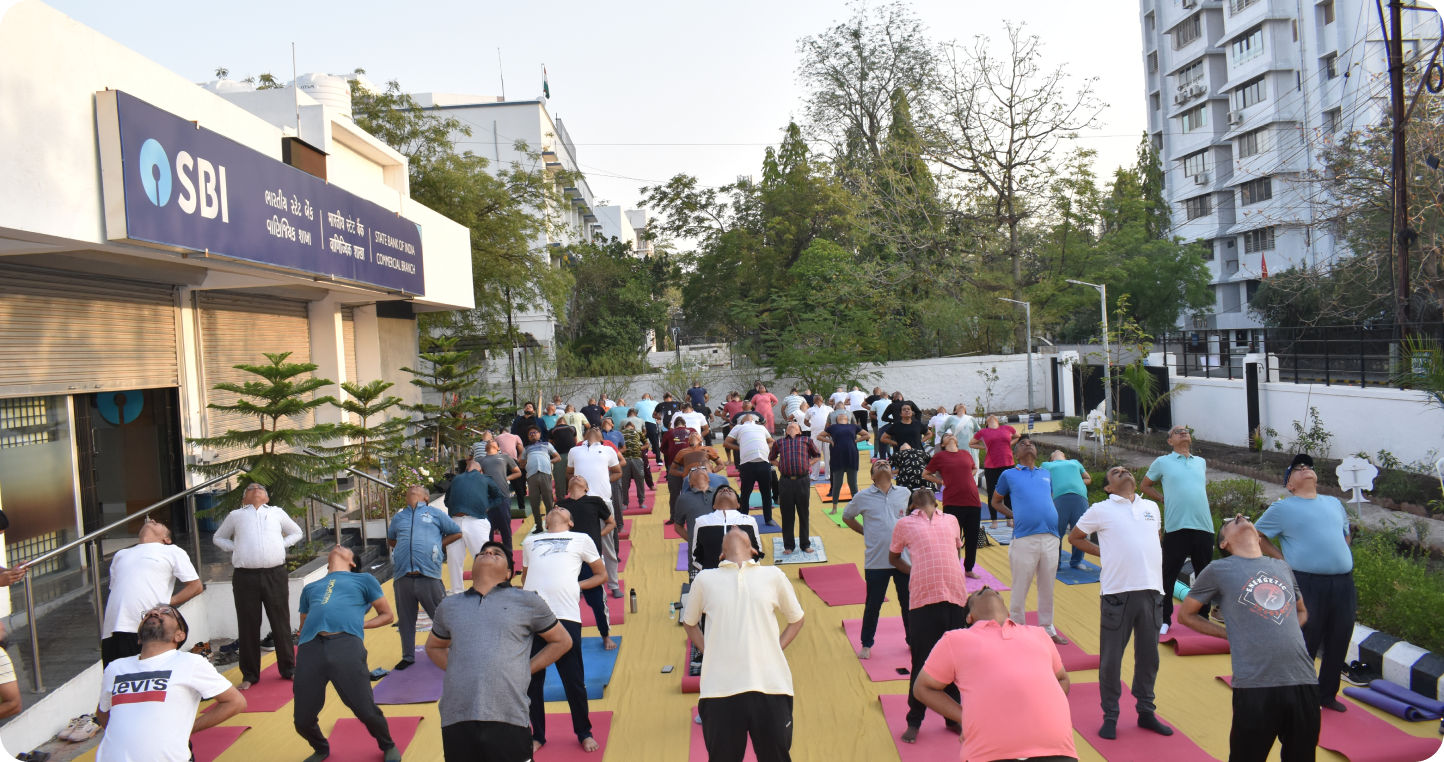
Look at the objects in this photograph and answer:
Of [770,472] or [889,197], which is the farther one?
[889,197]

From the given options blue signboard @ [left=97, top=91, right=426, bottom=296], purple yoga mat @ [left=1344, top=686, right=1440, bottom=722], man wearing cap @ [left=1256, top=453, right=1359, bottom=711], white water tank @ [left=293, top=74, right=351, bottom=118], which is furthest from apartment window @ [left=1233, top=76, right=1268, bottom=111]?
man wearing cap @ [left=1256, top=453, right=1359, bottom=711]

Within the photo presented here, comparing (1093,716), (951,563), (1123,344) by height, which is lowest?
(1093,716)

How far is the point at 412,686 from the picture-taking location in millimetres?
8008

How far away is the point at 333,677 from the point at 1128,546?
18.0ft

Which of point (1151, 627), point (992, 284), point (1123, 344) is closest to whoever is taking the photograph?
point (1151, 627)

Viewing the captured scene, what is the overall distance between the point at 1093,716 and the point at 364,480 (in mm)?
10236

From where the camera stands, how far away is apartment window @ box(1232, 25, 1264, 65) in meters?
47.4

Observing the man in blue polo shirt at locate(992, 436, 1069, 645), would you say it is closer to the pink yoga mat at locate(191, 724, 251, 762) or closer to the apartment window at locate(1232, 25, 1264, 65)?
the pink yoga mat at locate(191, 724, 251, 762)

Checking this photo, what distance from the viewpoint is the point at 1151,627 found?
629cm

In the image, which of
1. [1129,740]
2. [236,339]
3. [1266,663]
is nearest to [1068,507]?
[1129,740]

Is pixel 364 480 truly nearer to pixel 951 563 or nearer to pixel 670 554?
pixel 670 554

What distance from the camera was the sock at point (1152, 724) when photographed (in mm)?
6276

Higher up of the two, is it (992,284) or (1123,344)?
(992,284)

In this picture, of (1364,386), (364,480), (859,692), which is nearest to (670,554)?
(364,480)
